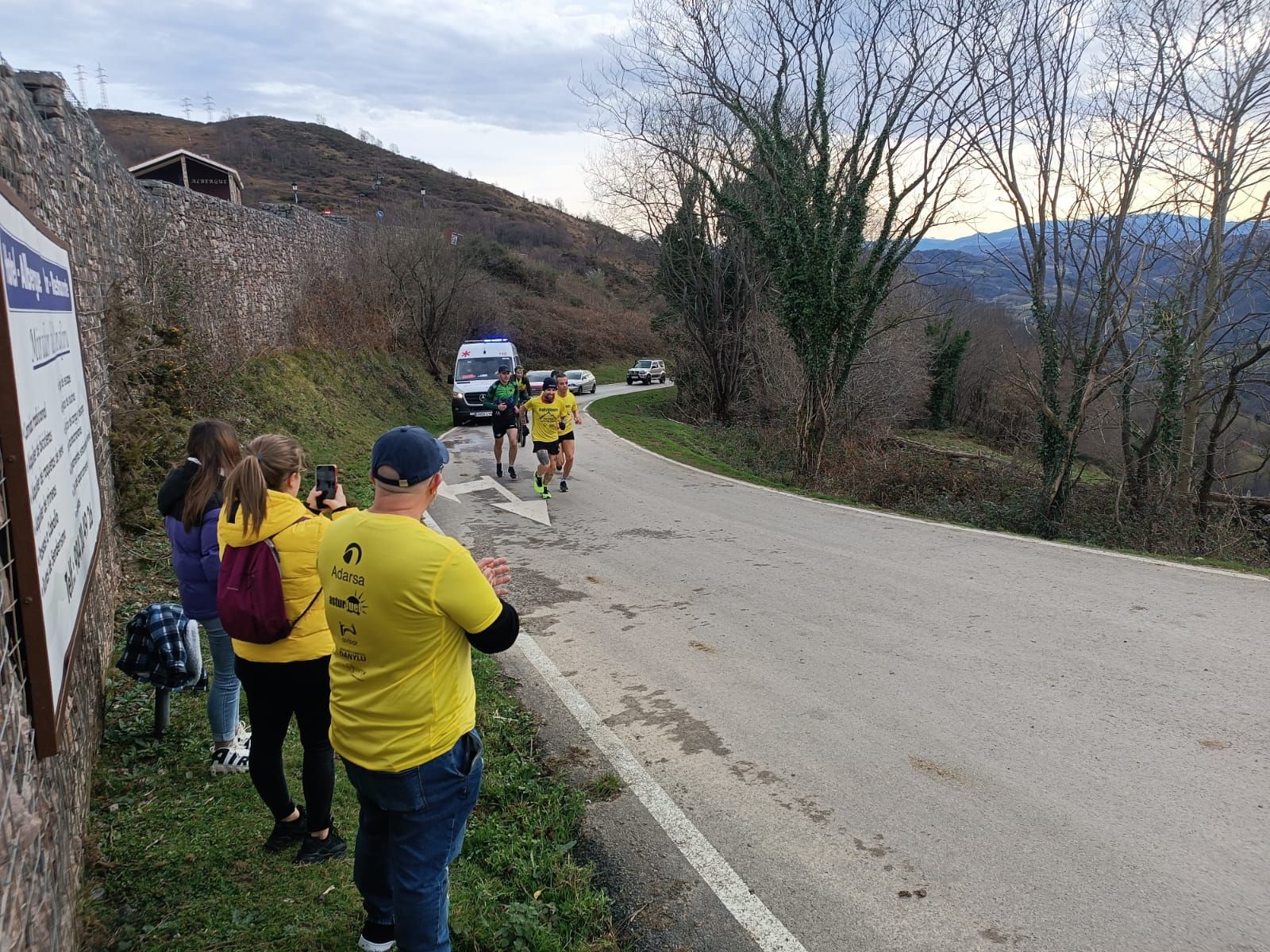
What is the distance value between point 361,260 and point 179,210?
1319 centimetres

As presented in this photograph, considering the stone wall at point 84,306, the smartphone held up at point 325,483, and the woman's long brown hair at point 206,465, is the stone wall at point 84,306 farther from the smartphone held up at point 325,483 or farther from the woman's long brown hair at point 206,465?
the smartphone held up at point 325,483

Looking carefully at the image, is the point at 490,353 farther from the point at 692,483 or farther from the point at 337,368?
the point at 692,483

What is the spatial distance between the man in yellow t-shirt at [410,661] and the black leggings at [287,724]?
72 cm

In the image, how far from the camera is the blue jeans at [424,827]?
8.43 feet

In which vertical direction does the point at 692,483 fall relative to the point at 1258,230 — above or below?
below

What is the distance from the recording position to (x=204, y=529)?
12.3 ft

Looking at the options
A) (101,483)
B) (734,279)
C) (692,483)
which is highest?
(734,279)

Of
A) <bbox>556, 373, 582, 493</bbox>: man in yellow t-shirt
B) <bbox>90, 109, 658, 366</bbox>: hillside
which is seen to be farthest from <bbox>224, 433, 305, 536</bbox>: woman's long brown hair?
<bbox>90, 109, 658, 366</bbox>: hillside

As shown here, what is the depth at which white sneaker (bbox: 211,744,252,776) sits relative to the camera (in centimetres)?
415

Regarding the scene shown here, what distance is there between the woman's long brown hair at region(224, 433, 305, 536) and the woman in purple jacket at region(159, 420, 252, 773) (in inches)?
19.5

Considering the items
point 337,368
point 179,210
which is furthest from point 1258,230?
point 337,368

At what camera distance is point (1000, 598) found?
6852 millimetres

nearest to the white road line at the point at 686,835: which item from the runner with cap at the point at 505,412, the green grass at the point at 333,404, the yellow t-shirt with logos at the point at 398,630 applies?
the yellow t-shirt with logos at the point at 398,630

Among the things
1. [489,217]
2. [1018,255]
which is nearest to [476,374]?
[1018,255]
